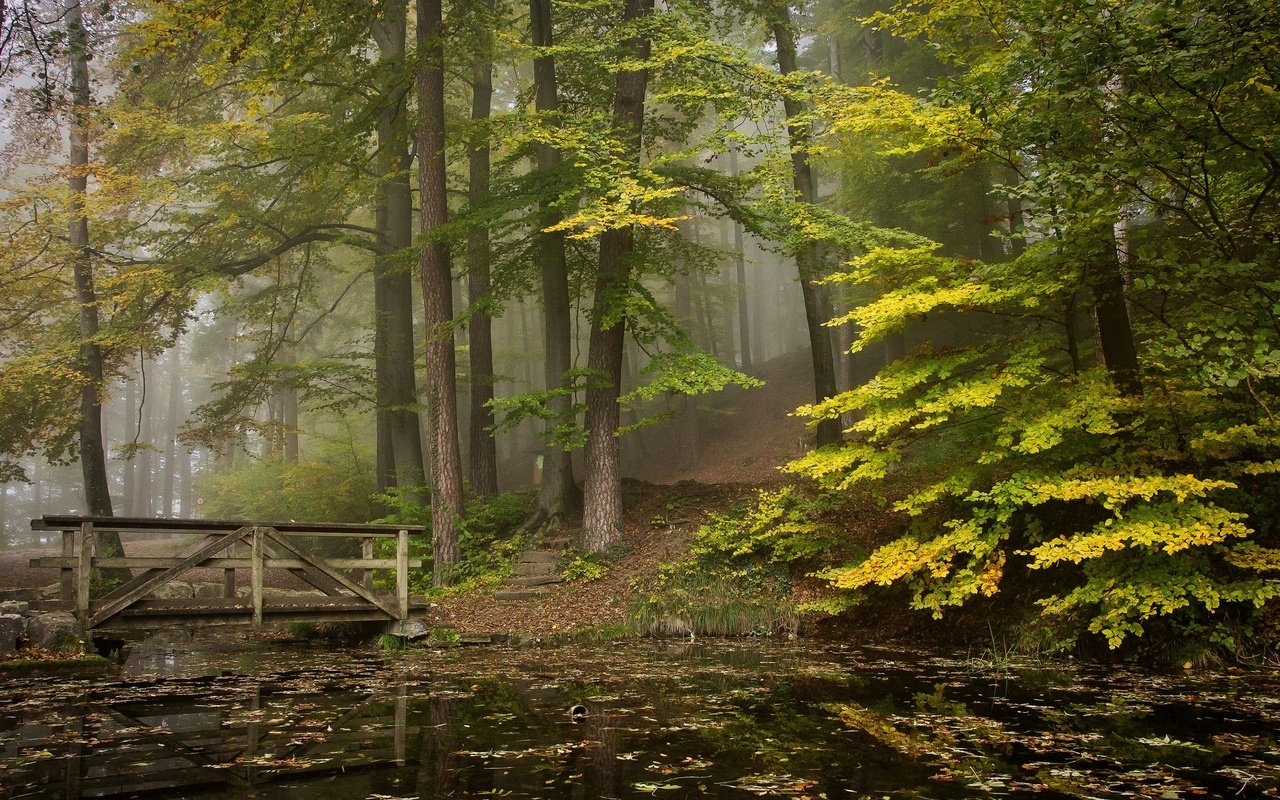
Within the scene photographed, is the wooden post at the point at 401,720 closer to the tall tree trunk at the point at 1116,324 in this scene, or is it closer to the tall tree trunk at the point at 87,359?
the tall tree trunk at the point at 1116,324

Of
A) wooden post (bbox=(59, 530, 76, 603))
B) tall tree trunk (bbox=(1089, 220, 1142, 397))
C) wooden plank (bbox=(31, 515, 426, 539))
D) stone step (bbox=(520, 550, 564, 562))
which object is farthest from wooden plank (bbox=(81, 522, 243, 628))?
tall tree trunk (bbox=(1089, 220, 1142, 397))

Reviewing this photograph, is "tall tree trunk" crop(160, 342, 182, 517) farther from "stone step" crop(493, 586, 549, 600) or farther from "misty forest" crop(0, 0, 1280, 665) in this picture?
"stone step" crop(493, 586, 549, 600)

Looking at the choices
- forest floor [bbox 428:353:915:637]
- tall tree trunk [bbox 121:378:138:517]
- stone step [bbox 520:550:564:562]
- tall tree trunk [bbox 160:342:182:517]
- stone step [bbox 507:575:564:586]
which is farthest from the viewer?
tall tree trunk [bbox 160:342:182:517]

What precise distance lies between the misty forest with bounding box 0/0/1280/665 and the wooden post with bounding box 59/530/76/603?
4.96 meters

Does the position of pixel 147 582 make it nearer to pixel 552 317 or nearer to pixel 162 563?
pixel 162 563

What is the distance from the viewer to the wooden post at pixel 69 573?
30.3ft

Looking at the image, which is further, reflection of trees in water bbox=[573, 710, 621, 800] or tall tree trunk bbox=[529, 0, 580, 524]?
tall tree trunk bbox=[529, 0, 580, 524]

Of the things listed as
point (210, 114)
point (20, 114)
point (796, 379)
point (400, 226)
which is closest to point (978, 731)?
point (400, 226)

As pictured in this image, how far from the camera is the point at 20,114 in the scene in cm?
1683

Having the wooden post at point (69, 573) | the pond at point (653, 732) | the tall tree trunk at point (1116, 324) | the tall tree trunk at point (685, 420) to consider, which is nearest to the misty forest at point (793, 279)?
the tall tree trunk at point (1116, 324)

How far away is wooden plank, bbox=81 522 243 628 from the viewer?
8.97m

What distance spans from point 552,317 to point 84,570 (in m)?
9.51

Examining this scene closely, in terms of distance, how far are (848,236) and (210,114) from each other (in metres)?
14.5

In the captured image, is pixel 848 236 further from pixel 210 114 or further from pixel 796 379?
pixel 796 379
